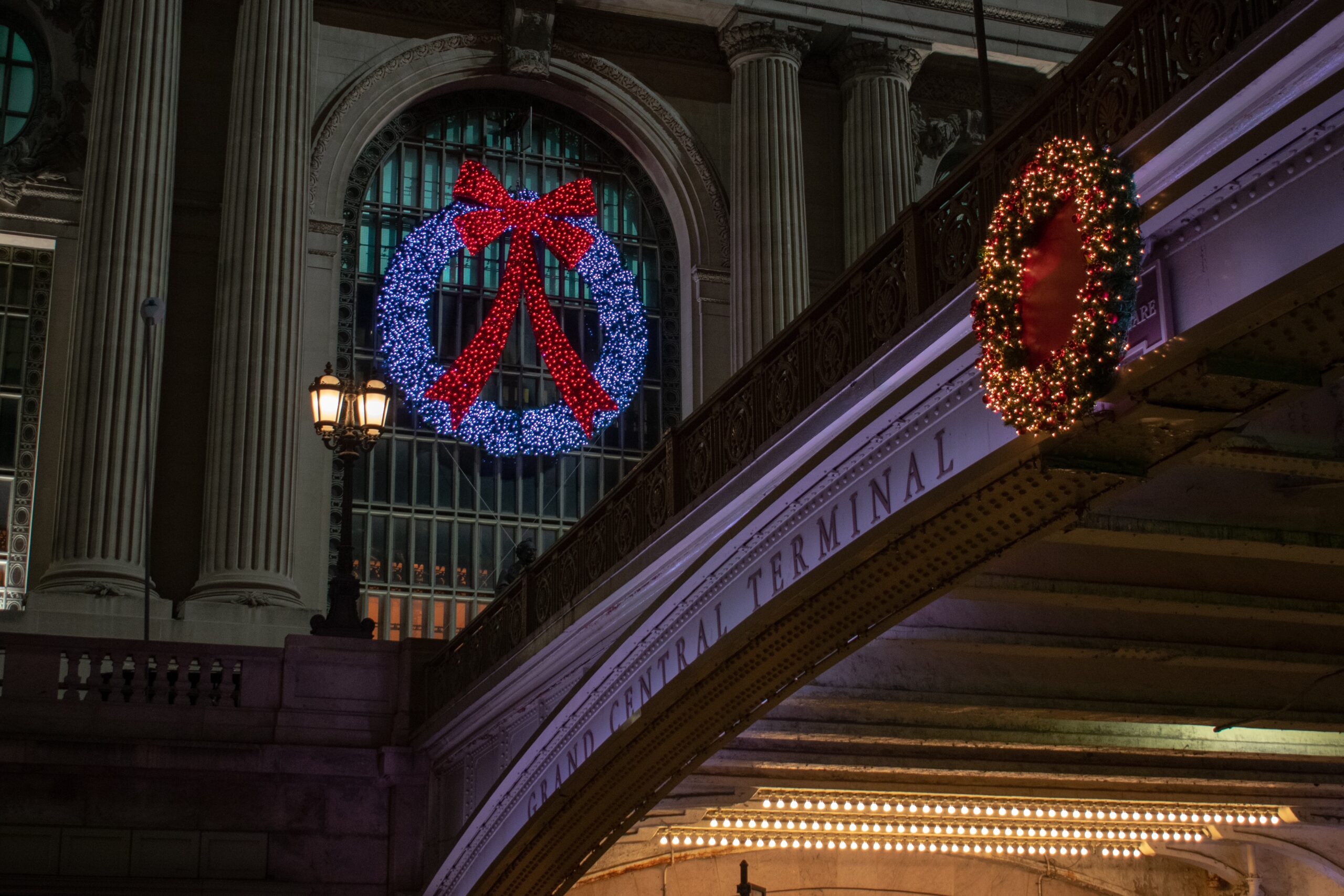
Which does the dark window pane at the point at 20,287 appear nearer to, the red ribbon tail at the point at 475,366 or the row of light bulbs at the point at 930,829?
the red ribbon tail at the point at 475,366

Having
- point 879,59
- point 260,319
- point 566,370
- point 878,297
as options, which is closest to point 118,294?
point 260,319

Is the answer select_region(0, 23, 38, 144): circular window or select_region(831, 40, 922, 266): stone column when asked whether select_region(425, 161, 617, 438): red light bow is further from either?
select_region(0, 23, 38, 144): circular window

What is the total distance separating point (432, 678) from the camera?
2002 centimetres

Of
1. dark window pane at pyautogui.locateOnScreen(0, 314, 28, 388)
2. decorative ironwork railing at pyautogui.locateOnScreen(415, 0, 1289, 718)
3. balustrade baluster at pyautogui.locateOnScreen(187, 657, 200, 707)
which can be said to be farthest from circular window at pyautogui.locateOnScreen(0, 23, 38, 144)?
decorative ironwork railing at pyautogui.locateOnScreen(415, 0, 1289, 718)

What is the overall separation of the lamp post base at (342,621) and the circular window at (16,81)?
12.3 metres

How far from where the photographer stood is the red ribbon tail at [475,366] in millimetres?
28812

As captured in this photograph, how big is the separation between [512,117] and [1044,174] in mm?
23435

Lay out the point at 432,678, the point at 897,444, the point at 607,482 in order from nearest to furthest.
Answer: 1. the point at 897,444
2. the point at 432,678
3. the point at 607,482

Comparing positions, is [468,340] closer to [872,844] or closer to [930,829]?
[872,844]

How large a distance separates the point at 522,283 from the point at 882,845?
39.6ft

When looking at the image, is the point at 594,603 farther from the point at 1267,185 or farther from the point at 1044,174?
the point at 1267,185

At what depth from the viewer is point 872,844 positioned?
2150 centimetres

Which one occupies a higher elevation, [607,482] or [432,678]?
[607,482]

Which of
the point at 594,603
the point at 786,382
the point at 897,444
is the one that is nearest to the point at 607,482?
the point at 594,603
